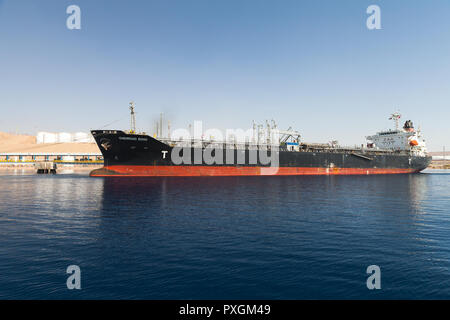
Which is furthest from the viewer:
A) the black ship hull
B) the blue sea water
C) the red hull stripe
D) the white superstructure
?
the white superstructure

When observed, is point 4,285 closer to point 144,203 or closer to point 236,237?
point 236,237

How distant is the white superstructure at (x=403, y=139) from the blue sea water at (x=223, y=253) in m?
77.2

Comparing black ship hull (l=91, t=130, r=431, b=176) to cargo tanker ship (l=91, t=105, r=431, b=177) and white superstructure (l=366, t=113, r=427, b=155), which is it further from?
white superstructure (l=366, t=113, r=427, b=155)

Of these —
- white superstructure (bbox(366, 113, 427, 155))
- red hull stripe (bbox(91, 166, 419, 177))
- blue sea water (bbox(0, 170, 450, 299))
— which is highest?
white superstructure (bbox(366, 113, 427, 155))

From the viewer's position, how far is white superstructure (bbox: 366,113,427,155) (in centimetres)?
8506

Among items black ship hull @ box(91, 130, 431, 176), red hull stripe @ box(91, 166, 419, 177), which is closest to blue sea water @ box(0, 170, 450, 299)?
black ship hull @ box(91, 130, 431, 176)

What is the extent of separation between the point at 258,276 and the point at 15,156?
206950 mm

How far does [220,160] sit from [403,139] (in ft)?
224

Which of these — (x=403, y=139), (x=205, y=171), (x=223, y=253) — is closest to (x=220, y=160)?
(x=205, y=171)

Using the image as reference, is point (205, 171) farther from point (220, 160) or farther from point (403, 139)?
point (403, 139)

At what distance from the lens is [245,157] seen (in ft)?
195

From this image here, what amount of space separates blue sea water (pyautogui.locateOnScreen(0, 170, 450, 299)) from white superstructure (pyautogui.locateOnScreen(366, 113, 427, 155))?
77.2 m

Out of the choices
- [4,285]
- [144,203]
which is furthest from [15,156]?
[4,285]

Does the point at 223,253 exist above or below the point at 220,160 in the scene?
below
